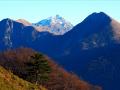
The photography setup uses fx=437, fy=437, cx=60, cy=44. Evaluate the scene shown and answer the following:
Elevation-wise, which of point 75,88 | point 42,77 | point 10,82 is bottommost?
point 75,88

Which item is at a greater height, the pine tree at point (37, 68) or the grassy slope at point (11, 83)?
the grassy slope at point (11, 83)

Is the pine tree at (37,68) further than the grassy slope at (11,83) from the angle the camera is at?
Yes

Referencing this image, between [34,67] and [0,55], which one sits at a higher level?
[34,67]

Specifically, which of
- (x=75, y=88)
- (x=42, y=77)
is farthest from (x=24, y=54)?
(x=42, y=77)

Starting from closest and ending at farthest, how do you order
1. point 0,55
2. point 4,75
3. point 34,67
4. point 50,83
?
point 4,75, point 34,67, point 50,83, point 0,55

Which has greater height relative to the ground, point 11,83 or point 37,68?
point 11,83

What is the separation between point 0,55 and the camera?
196 metres

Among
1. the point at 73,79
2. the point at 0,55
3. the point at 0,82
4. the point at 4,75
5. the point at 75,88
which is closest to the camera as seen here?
the point at 0,82

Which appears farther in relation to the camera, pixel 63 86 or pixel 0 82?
pixel 63 86

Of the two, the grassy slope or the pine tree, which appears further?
the pine tree

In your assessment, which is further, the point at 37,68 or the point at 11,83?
the point at 37,68

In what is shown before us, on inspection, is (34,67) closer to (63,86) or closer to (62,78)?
(63,86)

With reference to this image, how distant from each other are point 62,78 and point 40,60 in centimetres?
10068

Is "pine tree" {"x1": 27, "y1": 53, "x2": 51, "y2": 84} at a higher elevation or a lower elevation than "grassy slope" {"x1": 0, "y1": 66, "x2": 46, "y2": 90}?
lower
